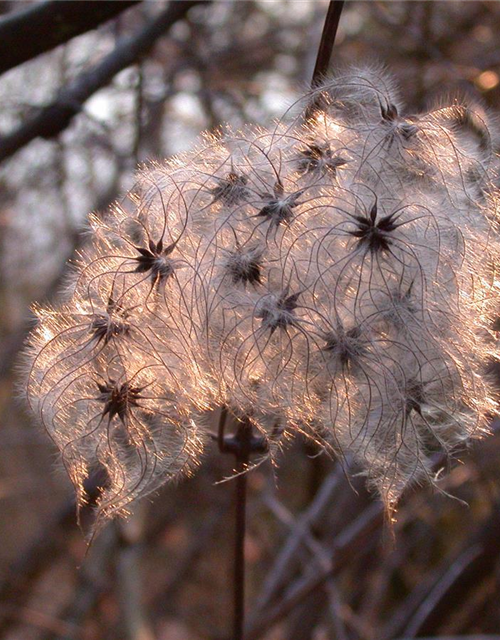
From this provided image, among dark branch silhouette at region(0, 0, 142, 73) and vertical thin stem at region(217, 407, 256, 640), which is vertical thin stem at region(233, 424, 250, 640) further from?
dark branch silhouette at region(0, 0, 142, 73)

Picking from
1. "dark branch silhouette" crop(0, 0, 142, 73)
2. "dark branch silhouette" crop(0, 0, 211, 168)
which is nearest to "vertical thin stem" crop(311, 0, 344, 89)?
"dark branch silhouette" crop(0, 0, 142, 73)

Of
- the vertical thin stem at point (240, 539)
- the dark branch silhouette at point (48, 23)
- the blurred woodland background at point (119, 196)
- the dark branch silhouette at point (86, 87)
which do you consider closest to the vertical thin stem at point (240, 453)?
the vertical thin stem at point (240, 539)

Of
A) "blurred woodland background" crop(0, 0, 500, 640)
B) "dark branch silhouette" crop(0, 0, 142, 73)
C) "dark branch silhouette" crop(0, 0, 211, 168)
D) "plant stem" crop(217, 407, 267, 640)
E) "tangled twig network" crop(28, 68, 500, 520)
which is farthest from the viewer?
"blurred woodland background" crop(0, 0, 500, 640)

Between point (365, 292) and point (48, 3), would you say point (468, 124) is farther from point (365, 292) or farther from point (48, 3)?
point (48, 3)

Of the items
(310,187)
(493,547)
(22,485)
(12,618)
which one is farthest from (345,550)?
(22,485)

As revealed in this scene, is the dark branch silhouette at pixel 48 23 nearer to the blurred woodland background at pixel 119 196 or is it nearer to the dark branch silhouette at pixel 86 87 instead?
the blurred woodland background at pixel 119 196
